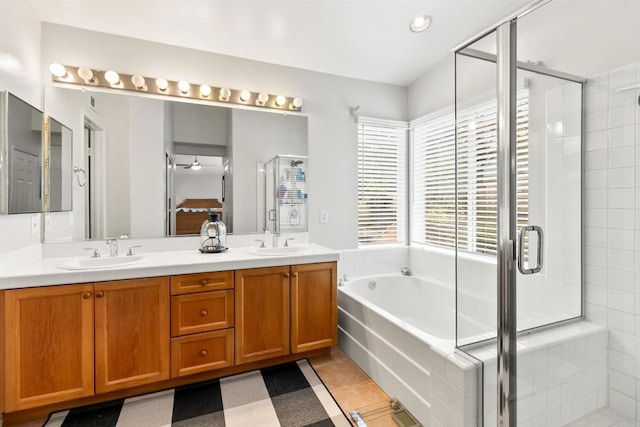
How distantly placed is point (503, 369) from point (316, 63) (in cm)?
269

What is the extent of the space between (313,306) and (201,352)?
0.81 metres

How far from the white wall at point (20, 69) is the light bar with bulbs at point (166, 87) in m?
0.16

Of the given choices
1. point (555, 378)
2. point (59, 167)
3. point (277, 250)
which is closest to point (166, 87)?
point (59, 167)

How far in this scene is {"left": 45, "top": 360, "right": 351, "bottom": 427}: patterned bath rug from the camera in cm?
176

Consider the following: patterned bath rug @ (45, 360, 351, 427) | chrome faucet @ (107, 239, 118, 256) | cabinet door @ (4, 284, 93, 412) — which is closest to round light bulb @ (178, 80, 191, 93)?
chrome faucet @ (107, 239, 118, 256)

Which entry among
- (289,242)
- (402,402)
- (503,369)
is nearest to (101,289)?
(289,242)

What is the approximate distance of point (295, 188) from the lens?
2.91m

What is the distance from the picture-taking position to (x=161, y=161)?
8.04 feet

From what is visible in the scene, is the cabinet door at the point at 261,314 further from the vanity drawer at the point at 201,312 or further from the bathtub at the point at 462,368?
the bathtub at the point at 462,368

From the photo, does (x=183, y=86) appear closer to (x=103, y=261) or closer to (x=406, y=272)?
(x=103, y=261)

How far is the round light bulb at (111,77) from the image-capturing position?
7.58 feet

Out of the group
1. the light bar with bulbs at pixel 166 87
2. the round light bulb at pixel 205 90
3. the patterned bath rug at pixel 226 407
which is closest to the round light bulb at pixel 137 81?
the light bar with bulbs at pixel 166 87

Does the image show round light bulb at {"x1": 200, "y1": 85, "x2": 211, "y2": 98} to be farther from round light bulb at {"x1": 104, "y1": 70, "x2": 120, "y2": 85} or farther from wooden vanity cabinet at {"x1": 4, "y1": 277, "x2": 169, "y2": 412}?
wooden vanity cabinet at {"x1": 4, "y1": 277, "x2": 169, "y2": 412}

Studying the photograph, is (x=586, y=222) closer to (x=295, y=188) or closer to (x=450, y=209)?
(x=450, y=209)
